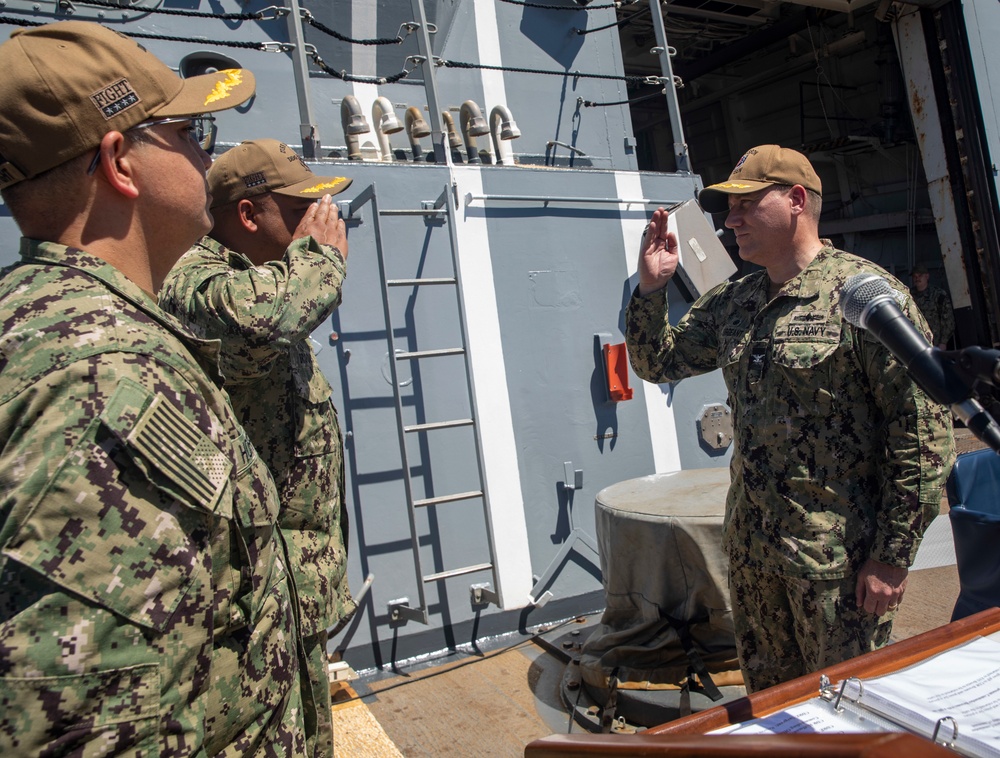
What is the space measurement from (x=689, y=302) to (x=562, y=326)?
1002 mm

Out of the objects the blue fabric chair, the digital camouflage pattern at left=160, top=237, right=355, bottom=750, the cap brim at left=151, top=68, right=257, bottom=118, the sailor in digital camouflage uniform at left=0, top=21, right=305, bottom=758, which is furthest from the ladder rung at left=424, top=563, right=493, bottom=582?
the cap brim at left=151, top=68, right=257, bottom=118

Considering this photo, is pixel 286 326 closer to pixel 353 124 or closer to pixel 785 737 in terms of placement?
pixel 785 737

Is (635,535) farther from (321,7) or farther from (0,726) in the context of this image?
(321,7)

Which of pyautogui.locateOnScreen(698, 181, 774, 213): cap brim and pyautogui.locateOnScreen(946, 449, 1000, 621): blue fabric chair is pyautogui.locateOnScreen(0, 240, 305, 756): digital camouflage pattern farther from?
pyautogui.locateOnScreen(946, 449, 1000, 621): blue fabric chair

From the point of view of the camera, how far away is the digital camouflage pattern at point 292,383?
1882 mm

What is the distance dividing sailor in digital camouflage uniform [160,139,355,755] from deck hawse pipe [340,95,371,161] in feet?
6.26

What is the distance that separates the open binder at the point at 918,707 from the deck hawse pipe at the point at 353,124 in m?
3.59

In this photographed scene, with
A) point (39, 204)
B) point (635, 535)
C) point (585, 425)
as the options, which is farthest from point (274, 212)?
point (585, 425)

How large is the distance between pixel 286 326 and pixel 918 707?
1.50 metres

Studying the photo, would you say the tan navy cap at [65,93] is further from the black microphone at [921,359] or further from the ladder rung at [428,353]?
the ladder rung at [428,353]

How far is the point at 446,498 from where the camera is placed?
3908 millimetres

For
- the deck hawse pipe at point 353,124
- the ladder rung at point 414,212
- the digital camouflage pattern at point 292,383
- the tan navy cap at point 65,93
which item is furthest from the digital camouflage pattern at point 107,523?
the deck hawse pipe at point 353,124

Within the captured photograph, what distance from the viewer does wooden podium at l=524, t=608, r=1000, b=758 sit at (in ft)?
2.48

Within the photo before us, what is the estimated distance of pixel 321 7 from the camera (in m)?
4.87
